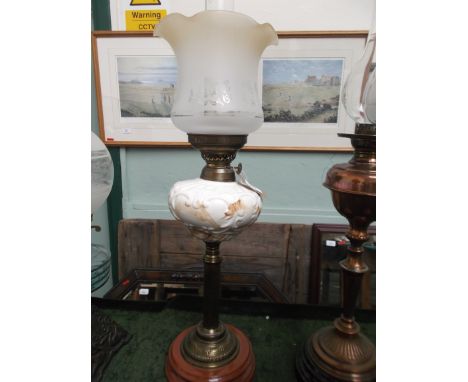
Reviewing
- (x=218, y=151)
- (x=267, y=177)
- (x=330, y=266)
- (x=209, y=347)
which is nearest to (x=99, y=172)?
(x=218, y=151)

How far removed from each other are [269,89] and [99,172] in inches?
22.7

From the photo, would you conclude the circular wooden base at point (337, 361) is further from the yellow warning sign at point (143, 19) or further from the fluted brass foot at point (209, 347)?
the yellow warning sign at point (143, 19)

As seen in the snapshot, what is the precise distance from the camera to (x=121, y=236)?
106cm

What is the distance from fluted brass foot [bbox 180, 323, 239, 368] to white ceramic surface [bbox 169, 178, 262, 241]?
0.77ft

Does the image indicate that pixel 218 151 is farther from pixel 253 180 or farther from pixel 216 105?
pixel 253 180

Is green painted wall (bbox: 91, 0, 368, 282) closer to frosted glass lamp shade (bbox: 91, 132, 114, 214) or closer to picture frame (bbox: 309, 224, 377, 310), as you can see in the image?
picture frame (bbox: 309, 224, 377, 310)

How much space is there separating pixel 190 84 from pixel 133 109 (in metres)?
0.54

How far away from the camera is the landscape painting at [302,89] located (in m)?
0.91

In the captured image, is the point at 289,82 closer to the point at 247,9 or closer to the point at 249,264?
the point at 247,9

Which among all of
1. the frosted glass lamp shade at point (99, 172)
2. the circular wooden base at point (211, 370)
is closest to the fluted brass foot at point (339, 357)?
the circular wooden base at point (211, 370)

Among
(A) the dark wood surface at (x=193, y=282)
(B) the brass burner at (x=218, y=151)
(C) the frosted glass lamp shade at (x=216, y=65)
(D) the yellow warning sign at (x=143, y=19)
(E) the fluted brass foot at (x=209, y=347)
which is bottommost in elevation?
(A) the dark wood surface at (x=193, y=282)

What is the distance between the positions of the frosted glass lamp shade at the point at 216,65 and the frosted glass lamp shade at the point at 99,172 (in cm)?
22

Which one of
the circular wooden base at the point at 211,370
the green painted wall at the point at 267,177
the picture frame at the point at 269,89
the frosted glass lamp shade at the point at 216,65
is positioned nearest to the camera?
the frosted glass lamp shade at the point at 216,65
